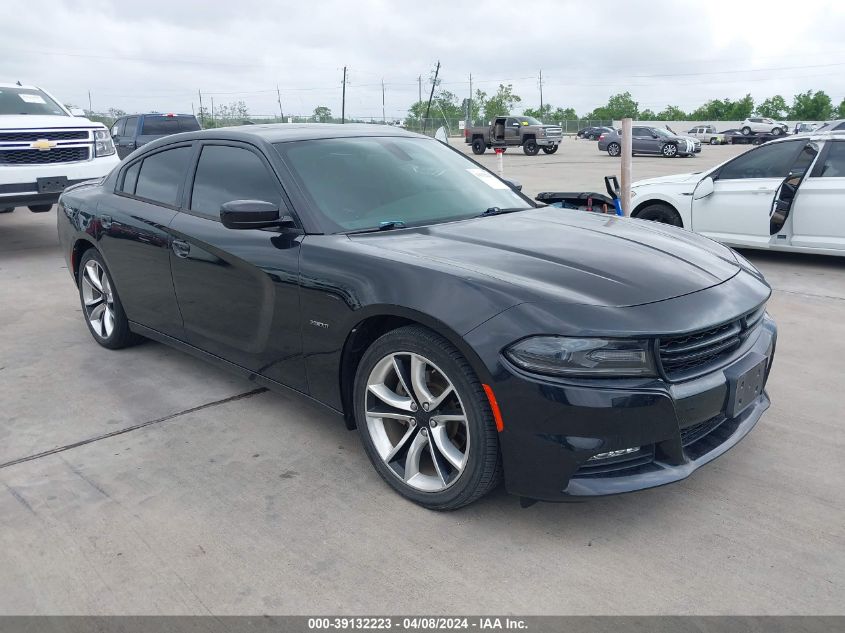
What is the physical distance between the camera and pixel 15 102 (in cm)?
962

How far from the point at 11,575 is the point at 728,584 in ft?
8.16

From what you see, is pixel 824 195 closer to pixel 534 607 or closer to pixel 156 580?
pixel 534 607

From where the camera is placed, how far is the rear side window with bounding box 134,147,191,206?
4312 millimetres

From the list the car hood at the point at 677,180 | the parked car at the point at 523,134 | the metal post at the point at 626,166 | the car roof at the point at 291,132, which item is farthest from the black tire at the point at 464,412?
the parked car at the point at 523,134

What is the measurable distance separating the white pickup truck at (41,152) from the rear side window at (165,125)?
817cm

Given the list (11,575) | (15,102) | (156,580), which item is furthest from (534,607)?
(15,102)

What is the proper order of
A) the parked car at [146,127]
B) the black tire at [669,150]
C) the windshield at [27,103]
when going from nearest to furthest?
1. the windshield at [27,103]
2. the parked car at [146,127]
3. the black tire at [669,150]

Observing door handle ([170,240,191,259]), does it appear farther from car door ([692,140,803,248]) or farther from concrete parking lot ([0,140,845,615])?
car door ([692,140,803,248])

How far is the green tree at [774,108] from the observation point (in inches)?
4291

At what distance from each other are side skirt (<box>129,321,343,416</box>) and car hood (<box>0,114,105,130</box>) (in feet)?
16.8

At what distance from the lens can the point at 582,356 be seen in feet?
8.41

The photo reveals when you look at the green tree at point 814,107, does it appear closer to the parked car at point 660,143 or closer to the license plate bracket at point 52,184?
the parked car at point 660,143

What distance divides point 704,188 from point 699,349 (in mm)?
5713

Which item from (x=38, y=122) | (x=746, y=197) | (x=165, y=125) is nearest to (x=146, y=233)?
(x=38, y=122)
